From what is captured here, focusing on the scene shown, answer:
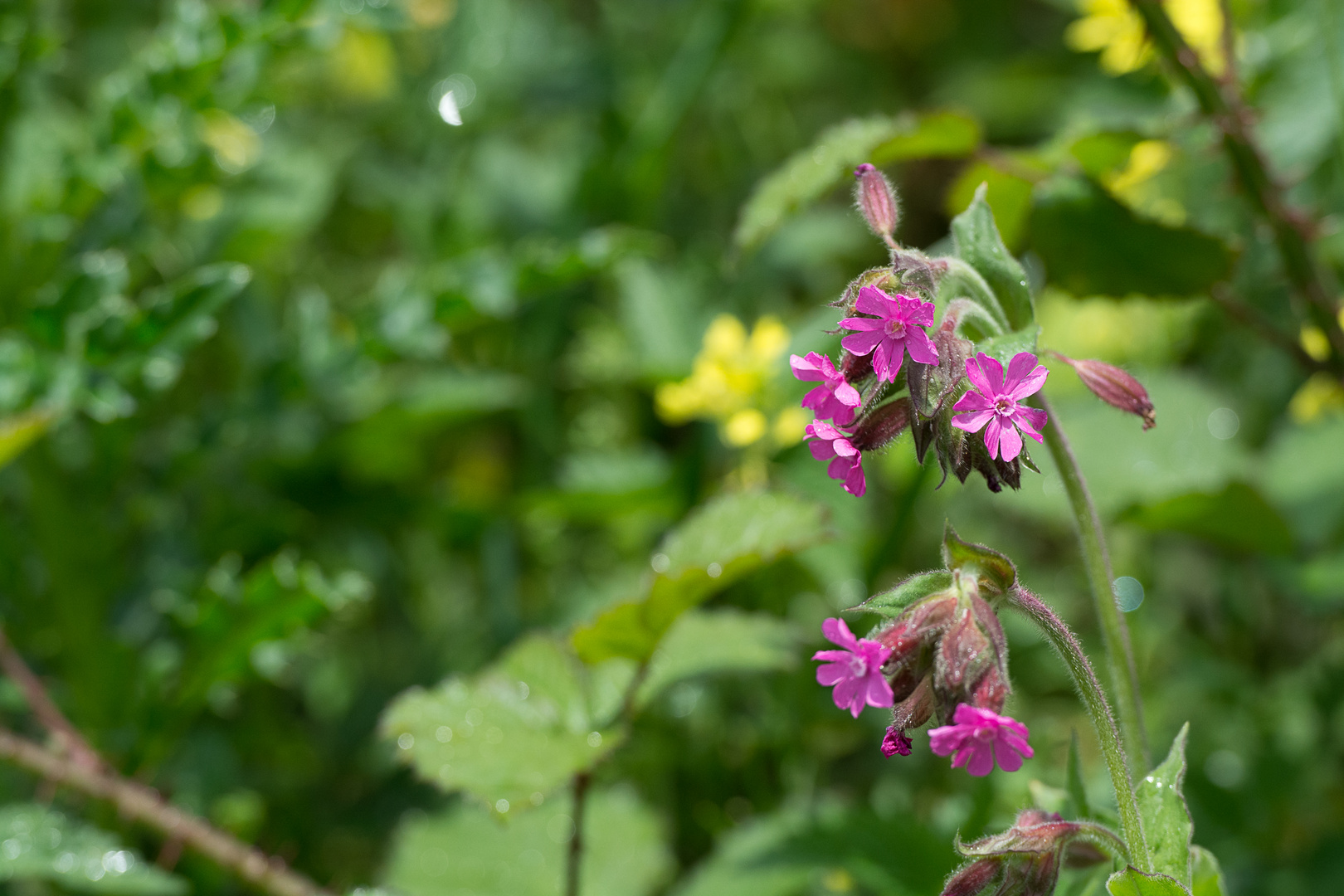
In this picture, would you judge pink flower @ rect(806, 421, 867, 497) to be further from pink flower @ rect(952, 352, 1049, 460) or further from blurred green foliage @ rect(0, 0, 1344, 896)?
blurred green foliage @ rect(0, 0, 1344, 896)

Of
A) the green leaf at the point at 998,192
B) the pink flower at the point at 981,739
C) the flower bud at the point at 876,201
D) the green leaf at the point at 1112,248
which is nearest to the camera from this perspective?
the pink flower at the point at 981,739

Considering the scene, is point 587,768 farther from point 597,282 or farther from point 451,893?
point 597,282

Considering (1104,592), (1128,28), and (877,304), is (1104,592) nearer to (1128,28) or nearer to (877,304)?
(877,304)

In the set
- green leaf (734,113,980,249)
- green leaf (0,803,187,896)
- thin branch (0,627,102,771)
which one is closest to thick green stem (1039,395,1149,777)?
green leaf (734,113,980,249)

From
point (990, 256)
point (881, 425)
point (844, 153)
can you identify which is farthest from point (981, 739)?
point (844, 153)

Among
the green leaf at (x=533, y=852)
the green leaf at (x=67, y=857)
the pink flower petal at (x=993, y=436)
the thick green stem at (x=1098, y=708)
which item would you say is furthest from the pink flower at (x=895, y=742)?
the green leaf at (x=67, y=857)

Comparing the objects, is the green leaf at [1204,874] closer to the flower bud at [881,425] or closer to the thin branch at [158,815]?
the flower bud at [881,425]
